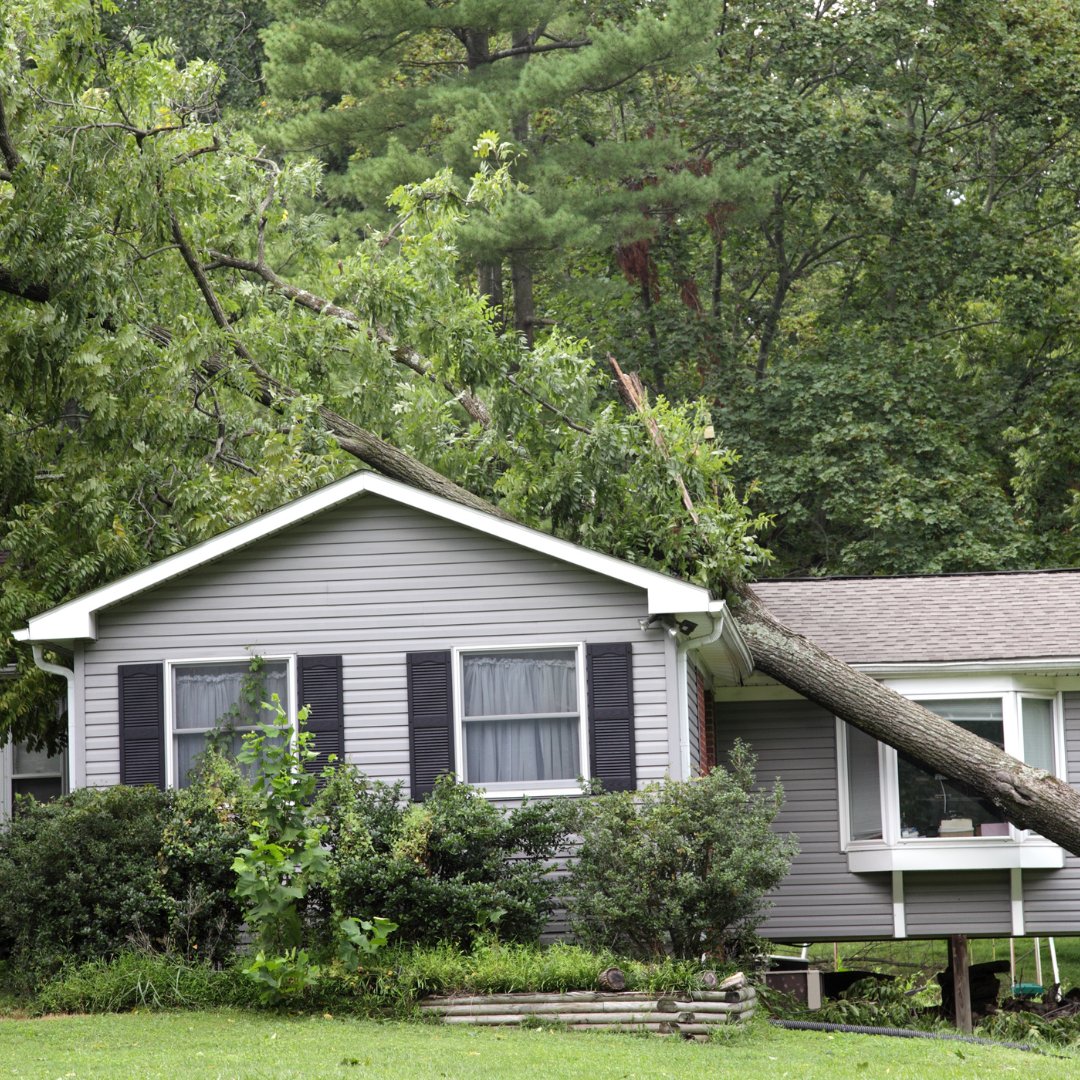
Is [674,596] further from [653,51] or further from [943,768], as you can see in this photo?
[653,51]

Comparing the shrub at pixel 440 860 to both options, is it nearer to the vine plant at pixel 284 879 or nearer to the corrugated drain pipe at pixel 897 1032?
the vine plant at pixel 284 879

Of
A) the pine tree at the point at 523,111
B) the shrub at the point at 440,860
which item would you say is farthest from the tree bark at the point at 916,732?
the pine tree at the point at 523,111

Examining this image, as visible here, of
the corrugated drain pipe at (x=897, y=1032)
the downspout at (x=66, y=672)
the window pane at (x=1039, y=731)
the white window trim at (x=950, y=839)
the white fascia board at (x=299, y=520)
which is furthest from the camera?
the window pane at (x=1039, y=731)

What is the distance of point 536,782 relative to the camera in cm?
1299

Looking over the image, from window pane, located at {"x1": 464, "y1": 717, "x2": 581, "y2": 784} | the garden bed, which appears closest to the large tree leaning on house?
window pane, located at {"x1": 464, "y1": 717, "x2": 581, "y2": 784}

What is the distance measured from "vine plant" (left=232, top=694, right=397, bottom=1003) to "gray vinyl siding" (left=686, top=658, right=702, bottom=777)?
10.6 feet

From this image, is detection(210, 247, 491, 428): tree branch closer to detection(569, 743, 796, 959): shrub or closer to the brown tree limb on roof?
the brown tree limb on roof

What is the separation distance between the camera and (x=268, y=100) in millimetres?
28531

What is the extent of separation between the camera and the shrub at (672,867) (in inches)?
454

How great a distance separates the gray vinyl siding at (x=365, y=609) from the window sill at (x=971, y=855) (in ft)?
12.3

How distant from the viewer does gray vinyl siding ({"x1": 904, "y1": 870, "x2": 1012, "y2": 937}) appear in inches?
582

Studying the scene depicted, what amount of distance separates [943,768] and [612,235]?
46.8 ft

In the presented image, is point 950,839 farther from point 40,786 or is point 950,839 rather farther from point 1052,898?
point 40,786

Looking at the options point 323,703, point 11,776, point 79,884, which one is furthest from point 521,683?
point 11,776
